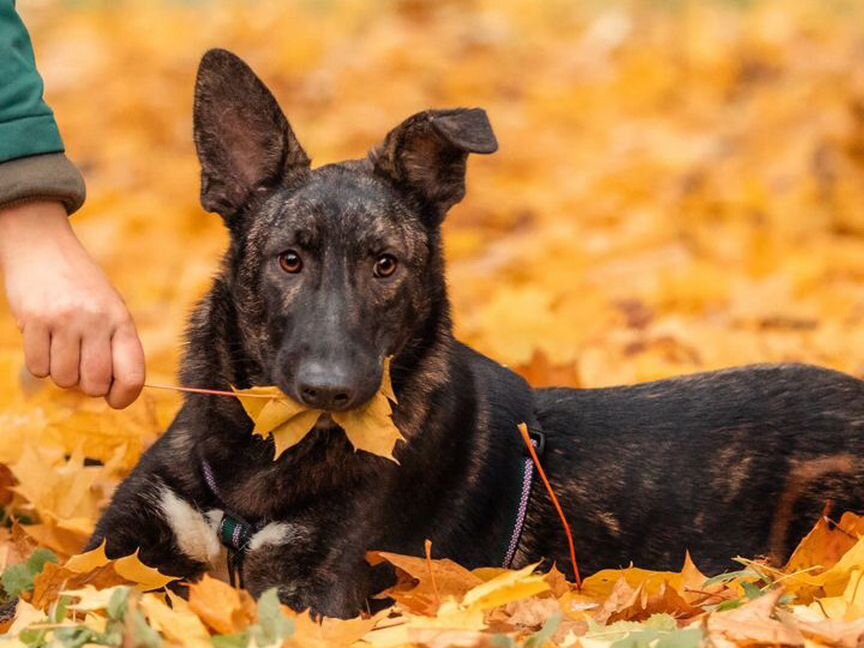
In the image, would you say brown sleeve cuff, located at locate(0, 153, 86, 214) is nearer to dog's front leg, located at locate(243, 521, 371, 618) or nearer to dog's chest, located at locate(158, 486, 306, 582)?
dog's chest, located at locate(158, 486, 306, 582)

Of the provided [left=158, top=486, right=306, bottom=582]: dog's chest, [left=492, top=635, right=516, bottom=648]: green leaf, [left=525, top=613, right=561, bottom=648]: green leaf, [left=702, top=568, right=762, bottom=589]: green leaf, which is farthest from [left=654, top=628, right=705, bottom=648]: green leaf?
[left=158, top=486, right=306, bottom=582]: dog's chest

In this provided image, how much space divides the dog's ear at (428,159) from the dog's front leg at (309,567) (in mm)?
1120

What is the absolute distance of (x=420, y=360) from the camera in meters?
4.95

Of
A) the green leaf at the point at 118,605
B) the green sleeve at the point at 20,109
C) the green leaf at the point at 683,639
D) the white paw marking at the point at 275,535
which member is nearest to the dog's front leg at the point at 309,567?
the white paw marking at the point at 275,535

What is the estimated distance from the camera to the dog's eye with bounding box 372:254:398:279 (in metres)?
4.73

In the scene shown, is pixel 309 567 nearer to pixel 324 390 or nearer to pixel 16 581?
pixel 324 390

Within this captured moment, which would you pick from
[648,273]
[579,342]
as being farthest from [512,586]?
[648,273]

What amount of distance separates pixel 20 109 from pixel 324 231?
93 centimetres

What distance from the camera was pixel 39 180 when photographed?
4344mm

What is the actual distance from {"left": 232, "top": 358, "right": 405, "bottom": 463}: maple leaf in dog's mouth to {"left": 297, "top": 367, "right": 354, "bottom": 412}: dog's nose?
11 cm

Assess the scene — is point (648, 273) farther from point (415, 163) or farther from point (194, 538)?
point (194, 538)

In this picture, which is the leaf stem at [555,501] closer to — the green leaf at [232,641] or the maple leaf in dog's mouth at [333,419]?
the maple leaf in dog's mouth at [333,419]

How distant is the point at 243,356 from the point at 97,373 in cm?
70

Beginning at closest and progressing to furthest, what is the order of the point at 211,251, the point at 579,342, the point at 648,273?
1. the point at 579,342
2. the point at 648,273
3. the point at 211,251
